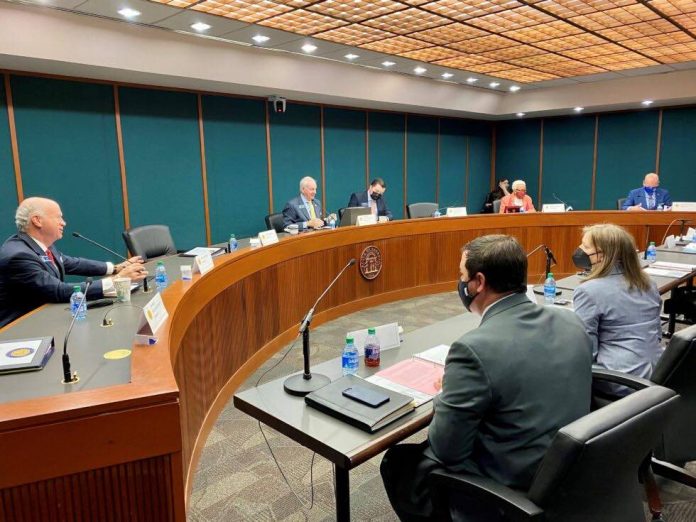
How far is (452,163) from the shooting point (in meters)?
9.70

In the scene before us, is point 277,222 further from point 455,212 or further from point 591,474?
point 591,474

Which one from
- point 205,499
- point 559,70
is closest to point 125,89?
point 205,499

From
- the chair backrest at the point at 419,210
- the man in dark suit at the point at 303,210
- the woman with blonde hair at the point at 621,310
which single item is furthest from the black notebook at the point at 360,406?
the chair backrest at the point at 419,210

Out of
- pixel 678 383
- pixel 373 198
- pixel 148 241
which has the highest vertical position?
pixel 373 198

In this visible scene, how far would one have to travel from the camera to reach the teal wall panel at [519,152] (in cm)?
991

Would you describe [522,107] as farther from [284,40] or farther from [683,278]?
[683,278]

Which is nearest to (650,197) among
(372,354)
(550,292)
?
(550,292)

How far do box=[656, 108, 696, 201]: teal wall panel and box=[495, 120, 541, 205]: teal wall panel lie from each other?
7.01ft

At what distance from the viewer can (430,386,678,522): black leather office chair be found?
3.55 ft

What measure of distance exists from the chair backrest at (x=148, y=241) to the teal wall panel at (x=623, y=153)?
25.5 feet

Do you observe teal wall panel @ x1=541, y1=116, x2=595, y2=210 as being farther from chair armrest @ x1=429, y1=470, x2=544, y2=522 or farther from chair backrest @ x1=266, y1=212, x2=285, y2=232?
chair armrest @ x1=429, y1=470, x2=544, y2=522

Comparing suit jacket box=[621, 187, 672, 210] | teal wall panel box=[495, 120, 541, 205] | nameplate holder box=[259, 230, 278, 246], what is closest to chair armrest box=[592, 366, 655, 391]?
nameplate holder box=[259, 230, 278, 246]

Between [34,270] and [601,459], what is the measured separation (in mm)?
2569

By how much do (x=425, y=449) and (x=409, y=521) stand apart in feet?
0.69
